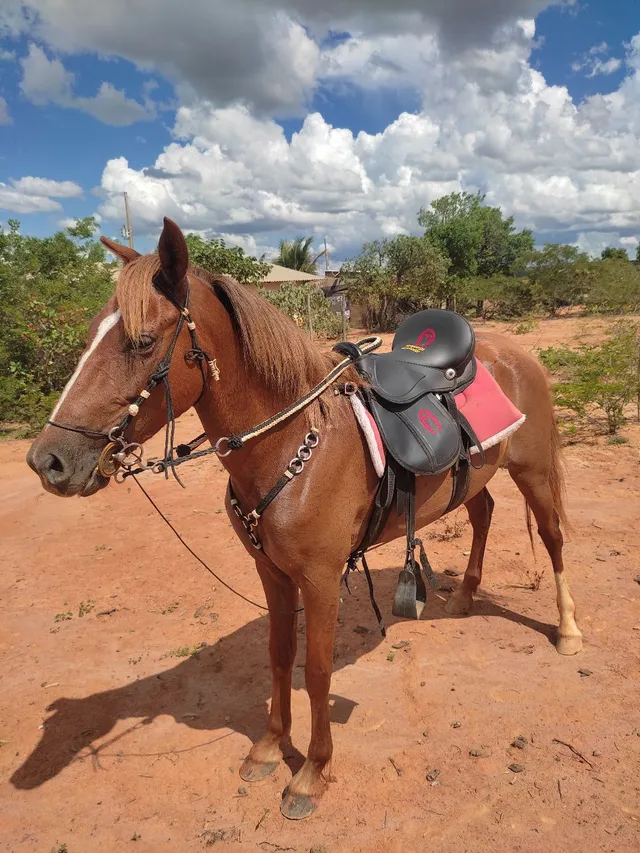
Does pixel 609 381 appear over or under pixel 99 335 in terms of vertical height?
under

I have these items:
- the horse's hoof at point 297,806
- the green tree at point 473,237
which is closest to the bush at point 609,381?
the horse's hoof at point 297,806

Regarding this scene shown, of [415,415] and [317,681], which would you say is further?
[415,415]

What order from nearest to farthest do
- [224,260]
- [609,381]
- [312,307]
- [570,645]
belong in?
[570,645] → [609,381] → [224,260] → [312,307]

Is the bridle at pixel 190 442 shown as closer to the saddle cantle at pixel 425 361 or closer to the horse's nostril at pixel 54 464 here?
the horse's nostril at pixel 54 464

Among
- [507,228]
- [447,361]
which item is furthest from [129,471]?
[507,228]

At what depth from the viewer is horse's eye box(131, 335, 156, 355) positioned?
5.66 ft

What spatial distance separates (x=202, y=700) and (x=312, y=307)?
21.7 meters

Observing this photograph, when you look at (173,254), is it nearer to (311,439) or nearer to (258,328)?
(258,328)

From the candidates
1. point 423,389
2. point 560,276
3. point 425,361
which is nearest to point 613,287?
point 560,276

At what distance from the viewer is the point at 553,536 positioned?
11.6 feet

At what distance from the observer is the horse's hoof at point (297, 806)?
2.31 m

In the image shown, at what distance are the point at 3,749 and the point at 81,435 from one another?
2.23 m

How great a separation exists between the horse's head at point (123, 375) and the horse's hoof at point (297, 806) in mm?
1746

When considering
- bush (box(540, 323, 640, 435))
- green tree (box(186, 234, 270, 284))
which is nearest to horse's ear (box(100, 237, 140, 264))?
bush (box(540, 323, 640, 435))
